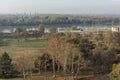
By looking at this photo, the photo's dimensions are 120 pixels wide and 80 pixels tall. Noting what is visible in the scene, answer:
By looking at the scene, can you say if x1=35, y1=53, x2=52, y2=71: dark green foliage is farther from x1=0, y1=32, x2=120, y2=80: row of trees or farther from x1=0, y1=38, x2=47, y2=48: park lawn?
x1=0, y1=38, x2=47, y2=48: park lawn

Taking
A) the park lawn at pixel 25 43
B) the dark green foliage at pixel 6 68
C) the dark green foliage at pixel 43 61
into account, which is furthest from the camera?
the park lawn at pixel 25 43

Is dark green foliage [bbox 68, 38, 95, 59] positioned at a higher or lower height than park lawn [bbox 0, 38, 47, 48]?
higher

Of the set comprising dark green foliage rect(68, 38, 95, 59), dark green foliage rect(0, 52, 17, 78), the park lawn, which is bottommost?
the park lawn

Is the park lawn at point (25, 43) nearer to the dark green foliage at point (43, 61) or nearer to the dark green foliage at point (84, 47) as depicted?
the dark green foliage at point (84, 47)

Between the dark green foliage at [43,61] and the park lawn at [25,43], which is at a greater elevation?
the dark green foliage at [43,61]

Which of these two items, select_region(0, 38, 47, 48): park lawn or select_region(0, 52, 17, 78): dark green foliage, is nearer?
select_region(0, 52, 17, 78): dark green foliage

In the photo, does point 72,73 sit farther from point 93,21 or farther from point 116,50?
point 93,21

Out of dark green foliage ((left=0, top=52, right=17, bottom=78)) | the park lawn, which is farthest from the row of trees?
the park lawn

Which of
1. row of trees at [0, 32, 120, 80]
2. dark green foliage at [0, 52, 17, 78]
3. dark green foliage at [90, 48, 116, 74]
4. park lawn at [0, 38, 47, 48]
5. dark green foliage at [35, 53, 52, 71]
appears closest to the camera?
row of trees at [0, 32, 120, 80]

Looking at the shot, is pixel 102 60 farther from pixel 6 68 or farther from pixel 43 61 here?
pixel 6 68

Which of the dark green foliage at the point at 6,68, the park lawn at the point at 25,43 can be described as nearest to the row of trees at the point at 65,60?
the dark green foliage at the point at 6,68

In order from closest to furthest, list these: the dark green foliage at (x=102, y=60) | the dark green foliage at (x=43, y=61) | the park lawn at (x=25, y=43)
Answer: the dark green foliage at (x=43, y=61) < the dark green foliage at (x=102, y=60) < the park lawn at (x=25, y=43)

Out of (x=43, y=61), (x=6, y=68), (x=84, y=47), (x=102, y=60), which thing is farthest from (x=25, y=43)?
(x=102, y=60)
